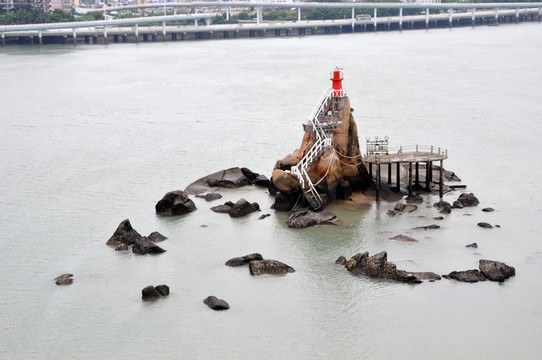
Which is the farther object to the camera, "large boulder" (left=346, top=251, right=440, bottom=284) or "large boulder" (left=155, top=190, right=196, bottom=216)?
"large boulder" (left=155, top=190, right=196, bottom=216)

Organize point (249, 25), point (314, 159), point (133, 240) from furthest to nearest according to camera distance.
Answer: point (249, 25) → point (314, 159) → point (133, 240)

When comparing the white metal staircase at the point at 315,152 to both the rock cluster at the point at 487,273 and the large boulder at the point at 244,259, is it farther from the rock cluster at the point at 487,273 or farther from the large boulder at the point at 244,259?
the rock cluster at the point at 487,273

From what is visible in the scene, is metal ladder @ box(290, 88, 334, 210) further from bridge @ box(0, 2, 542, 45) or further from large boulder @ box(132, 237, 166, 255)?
bridge @ box(0, 2, 542, 45)

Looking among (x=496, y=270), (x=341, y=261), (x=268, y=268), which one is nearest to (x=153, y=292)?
(x=268, y=268)

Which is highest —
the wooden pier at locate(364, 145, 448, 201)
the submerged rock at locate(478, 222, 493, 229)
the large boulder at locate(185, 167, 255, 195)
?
the wooden pier at locate(364, 145, 448, 201)

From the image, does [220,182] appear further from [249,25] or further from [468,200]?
[249,25]

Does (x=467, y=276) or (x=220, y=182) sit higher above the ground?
(x=220, y=182)

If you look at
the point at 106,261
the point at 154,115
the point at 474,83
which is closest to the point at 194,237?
the point at 106,261

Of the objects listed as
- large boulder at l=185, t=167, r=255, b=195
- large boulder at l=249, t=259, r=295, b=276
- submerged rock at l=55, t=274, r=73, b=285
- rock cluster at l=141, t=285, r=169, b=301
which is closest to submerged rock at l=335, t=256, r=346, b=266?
large boulder at l=249, t=259, r=295, b=276
